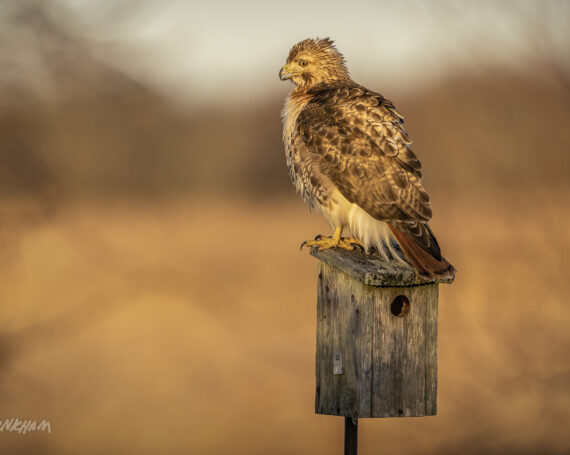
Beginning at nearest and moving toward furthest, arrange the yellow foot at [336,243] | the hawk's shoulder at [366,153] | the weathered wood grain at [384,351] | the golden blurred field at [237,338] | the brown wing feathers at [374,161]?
the weathered wood grain at [384,351] < the brown wing feathers at [374,161] < the hawk's shoulder at [366,153] < the yellow foot at [336,243] < the golden blurred field at [237,338]

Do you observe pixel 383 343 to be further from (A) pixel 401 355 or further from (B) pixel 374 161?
(B) pixel 374 161

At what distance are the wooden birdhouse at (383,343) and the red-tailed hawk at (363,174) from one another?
6.7 inches

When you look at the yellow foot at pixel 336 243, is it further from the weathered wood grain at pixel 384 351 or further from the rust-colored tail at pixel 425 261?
the rust-colored tail at pixel 425 261

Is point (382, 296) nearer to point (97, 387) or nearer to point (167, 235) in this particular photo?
point (97, 387)

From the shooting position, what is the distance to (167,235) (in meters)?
13.3

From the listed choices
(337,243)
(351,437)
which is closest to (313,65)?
(337,243)

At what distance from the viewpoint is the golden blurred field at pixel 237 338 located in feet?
23.5

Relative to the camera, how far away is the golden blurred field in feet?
23.5

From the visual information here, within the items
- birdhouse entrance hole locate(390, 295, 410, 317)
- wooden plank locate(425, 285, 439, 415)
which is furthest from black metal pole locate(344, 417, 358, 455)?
birdhouse entrance hole locate(390, 295, 410, 317)

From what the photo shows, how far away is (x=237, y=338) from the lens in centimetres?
994

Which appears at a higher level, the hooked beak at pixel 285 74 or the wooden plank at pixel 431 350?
the hooked beak at pixel 285 74

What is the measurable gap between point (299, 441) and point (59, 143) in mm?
7224

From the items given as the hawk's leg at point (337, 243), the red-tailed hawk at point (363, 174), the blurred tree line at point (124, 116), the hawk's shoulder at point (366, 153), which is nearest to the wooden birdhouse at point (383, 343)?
the red-tailed hawk at point (363, 174)

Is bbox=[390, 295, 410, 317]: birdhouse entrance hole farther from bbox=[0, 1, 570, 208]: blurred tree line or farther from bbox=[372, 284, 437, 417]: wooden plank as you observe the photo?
bbox=[0, 1, 570, 208]: blurred tree line
